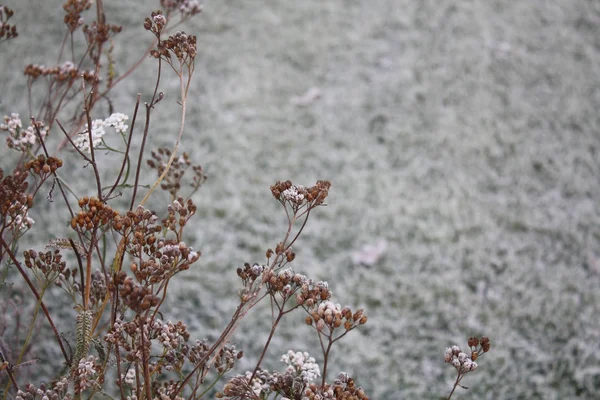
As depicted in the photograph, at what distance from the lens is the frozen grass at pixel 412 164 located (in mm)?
2395

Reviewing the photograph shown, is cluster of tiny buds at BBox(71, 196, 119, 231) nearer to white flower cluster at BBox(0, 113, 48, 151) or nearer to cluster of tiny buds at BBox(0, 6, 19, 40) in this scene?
white flower cluster at BBox(0, 113, 48, 151)

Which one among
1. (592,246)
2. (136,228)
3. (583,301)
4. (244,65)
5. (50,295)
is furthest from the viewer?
(244,65)

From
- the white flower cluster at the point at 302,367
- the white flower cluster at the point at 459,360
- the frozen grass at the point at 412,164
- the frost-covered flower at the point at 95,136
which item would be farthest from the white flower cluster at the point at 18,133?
the frozen grass at the point at 412,164

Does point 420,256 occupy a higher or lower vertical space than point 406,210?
lower

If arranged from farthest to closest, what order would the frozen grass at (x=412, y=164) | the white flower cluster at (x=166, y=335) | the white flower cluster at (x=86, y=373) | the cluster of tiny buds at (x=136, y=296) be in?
the frozen grass at (x=412, y=164) → the white flower cluster at (x=166, y=335) → the white flower cluster at (x=86, y=373) → the cluster of tiny buds at (x=136, y=296)

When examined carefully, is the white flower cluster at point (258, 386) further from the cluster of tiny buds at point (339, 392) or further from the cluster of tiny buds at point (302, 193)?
the cluster of tiny buds at point (302, 193)

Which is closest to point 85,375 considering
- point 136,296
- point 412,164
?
point 136,296

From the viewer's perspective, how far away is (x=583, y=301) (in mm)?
2582

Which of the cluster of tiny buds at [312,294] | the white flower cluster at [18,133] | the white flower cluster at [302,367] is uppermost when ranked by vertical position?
the white flower cluster at [18,133]

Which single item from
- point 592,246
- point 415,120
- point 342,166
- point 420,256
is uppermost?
point 415,120

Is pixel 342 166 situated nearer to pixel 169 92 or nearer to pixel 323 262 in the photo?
pixel 323 262

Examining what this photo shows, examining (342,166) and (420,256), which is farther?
(342,166)

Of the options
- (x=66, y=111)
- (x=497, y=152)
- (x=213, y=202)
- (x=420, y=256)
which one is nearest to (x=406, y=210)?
(x=420, y=256)

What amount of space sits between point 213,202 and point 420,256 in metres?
1.11
